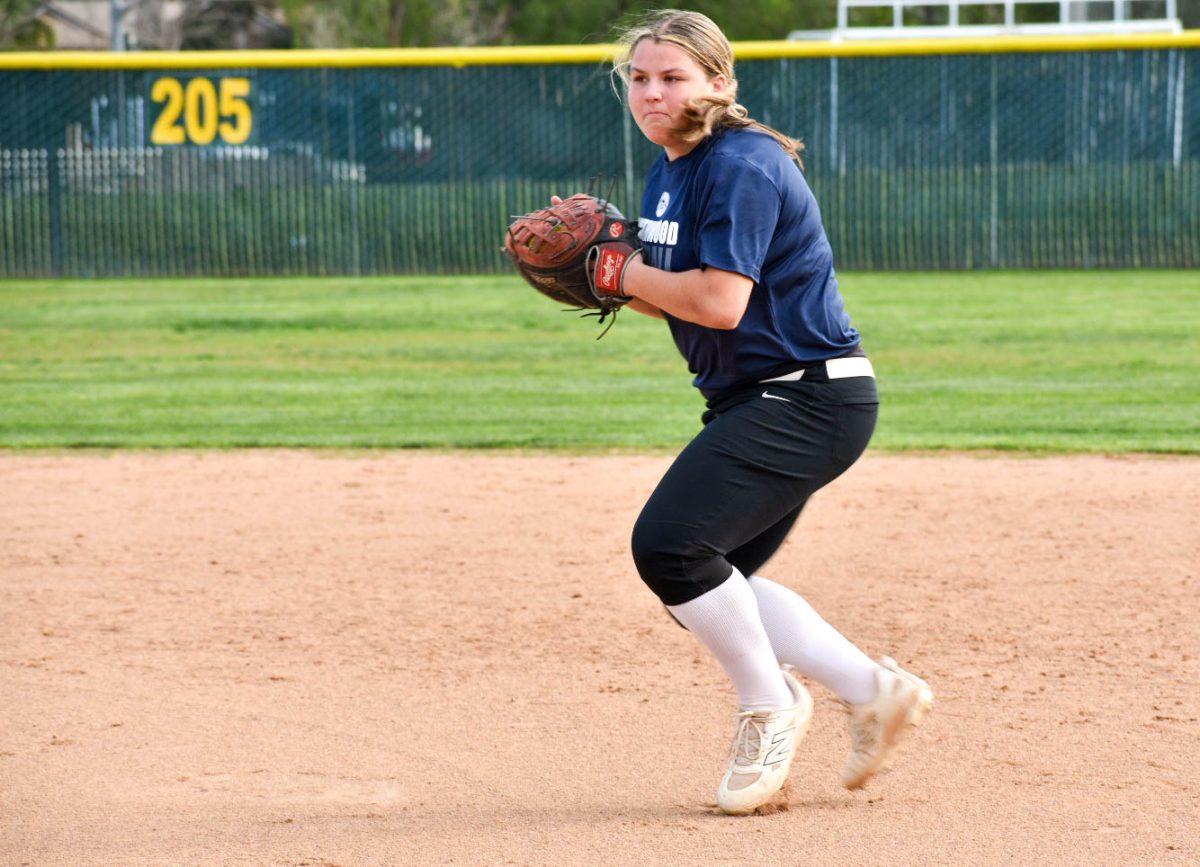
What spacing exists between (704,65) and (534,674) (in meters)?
2.02

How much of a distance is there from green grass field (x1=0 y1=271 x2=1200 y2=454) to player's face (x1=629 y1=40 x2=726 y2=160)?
522 cm

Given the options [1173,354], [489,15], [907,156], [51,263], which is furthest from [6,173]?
[489,15]

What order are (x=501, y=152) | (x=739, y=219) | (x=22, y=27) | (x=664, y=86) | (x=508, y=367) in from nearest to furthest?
(x=739, y=219)
(x=664, y=86)
(x=508, y=367)
(x=501, y=152)
(x=22, y=27)

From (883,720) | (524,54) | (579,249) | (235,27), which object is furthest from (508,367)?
(235,27)

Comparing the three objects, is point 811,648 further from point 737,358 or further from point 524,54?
point 524,54

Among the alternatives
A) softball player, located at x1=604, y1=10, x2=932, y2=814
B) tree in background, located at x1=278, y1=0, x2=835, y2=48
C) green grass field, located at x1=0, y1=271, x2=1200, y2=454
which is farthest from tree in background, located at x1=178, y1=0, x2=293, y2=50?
softball player, located at x1=604, y1=10, x2=932, y2=814

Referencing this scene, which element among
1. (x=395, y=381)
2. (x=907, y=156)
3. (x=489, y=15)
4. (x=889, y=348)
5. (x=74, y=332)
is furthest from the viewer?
(x=489, y=15)

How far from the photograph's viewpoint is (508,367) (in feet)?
36.2

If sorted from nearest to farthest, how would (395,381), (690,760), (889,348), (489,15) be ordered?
(690,760) → (395,381) → (889,348) → (489,15)

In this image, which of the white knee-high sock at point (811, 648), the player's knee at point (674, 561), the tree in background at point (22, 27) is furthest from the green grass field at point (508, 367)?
the tree in background at point (22, 27)

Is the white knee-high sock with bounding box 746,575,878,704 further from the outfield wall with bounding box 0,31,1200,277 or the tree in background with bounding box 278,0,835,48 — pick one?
the tree in background with bounding box 278,0,835,48

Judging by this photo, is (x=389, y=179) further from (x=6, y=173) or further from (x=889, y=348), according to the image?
(x=889, y=348)

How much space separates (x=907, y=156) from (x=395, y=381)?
8.02m

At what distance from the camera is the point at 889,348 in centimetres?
1152
